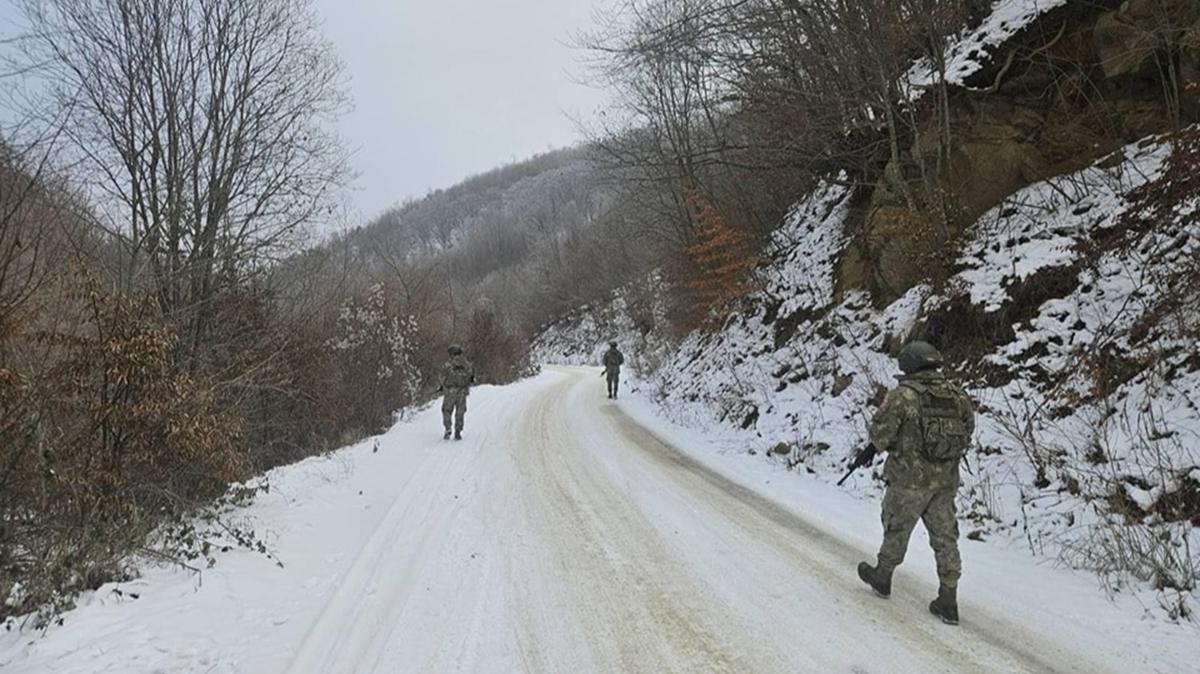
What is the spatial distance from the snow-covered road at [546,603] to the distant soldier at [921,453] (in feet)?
1.49

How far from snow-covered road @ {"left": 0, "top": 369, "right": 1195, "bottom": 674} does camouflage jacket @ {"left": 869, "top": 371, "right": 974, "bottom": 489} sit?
88 cm

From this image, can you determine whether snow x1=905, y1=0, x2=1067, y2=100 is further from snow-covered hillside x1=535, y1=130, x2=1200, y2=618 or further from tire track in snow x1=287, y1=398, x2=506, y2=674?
tire track in snow x1=287, y1=398, x2=506, y2=674

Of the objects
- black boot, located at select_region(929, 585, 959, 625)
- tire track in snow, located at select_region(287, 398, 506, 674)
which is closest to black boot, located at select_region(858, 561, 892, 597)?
black boot, located at select_region(929, 585, 959, 625)

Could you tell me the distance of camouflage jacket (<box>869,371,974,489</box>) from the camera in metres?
4.55

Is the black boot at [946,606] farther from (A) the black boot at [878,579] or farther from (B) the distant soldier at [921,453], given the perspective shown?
(A) the black boot at [878,579]

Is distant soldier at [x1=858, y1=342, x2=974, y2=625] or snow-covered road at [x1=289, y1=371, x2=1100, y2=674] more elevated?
distant soldier at [x1=858, y1=342, x2=974, y2=625]

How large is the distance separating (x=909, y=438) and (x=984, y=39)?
9.23 m

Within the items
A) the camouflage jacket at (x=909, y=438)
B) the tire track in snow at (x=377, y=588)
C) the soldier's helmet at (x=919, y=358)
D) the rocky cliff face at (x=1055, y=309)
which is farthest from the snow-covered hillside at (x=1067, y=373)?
the tire track in snow at (x=377, y=588)

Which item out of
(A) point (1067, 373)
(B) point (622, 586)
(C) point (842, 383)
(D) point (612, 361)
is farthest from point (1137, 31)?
(D) point (612, 361)

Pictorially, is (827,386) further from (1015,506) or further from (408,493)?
(408,493)

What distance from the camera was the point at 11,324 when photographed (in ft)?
14.4

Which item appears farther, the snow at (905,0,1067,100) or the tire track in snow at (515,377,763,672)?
the snow at (905,0,1067,100)

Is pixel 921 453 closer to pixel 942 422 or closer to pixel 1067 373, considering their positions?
pixel 942 422

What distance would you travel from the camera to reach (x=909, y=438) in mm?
4586
